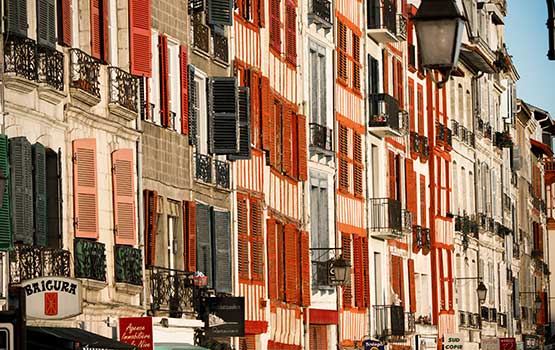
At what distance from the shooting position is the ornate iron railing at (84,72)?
28.5 metres

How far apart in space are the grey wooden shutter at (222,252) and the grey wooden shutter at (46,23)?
10593mm

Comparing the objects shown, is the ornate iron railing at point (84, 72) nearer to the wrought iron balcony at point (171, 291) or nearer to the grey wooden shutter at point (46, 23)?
the grey wooden shutter at point (46, 23)

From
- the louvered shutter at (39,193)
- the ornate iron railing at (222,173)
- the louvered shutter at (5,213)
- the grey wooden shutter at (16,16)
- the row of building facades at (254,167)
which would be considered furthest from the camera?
the ornate iron railing at (222,173)

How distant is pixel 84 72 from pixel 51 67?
162cm

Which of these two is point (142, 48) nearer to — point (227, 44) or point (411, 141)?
point (227, 44)

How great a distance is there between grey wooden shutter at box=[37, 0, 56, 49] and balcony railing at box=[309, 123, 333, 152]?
20887 millimetres

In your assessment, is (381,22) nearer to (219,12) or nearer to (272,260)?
(272,260)

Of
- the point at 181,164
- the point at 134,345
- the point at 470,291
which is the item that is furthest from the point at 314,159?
the point at 470,291

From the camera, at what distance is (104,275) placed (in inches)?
1187

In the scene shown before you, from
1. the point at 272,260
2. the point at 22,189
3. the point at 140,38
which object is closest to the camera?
the point at 22,189

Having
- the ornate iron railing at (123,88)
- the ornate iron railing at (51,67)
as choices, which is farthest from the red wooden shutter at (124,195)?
the ornate iron railing at (51,67)

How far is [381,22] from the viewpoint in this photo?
5638 cm

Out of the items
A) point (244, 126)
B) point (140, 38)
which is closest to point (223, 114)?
point (244, 126)

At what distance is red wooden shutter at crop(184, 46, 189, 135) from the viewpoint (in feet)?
116
